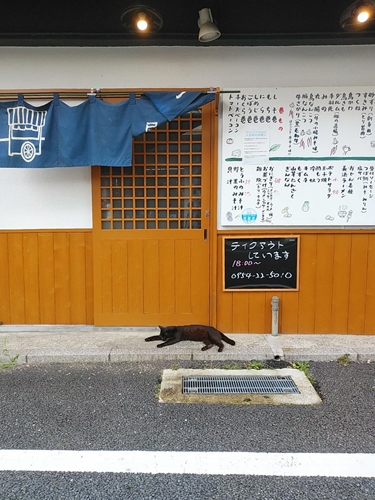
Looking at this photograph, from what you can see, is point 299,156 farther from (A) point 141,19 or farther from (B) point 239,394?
(B) point 239,394

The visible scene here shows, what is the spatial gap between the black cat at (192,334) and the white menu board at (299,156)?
165 centimetres

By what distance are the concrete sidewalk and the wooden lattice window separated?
1.66 metres

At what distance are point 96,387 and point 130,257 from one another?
1983 millimetres

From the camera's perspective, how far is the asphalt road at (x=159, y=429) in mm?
2572

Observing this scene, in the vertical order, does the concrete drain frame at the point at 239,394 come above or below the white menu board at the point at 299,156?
below

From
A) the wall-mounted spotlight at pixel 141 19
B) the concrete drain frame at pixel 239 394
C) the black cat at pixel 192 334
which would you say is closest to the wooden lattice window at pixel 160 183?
the wall-mounted spotlight at pixel 141 19

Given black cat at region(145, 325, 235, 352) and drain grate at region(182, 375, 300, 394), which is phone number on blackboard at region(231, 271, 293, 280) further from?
drain grate at region(182, 375, 300, 394)

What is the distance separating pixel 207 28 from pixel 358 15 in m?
1.82

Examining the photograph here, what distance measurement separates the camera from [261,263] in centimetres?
535

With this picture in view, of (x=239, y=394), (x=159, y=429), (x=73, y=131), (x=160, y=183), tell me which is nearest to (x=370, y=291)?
(x=239, y=394)

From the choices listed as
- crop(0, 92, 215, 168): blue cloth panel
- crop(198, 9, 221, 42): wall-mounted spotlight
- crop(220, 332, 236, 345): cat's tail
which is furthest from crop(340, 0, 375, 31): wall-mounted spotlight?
crop(220, 332, 236, 345): cat's tail

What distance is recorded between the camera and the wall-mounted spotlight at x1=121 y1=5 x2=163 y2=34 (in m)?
4.55

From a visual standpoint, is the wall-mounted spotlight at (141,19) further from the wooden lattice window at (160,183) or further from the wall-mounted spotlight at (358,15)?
the wall-mounted spotlight at (358,15)

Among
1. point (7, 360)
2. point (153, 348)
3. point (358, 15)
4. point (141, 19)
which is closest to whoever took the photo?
point (358, 15)
